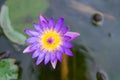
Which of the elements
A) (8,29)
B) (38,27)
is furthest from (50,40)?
(8,29)

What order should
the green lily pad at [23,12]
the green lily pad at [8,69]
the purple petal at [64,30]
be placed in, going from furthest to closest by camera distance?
the green lily pad at [23,12] < the green lily pad at [8,69] < the purple petal at [64,30]

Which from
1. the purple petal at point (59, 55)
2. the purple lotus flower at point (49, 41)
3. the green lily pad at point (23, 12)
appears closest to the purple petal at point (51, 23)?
the purple lotus flower at point (49, 41)

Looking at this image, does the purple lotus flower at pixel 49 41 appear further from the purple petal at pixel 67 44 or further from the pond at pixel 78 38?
the pond at pixel 78 38

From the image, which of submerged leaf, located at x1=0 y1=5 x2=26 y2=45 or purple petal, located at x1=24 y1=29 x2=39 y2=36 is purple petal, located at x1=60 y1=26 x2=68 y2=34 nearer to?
purple petal, located at x1=24 y1=29 x2=39 y2=36

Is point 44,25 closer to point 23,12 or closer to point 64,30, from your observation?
point 64,30

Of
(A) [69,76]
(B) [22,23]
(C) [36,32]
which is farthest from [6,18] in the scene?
(A) [69,76]

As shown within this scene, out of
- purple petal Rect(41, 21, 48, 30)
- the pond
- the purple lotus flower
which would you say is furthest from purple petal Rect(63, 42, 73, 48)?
the pond
